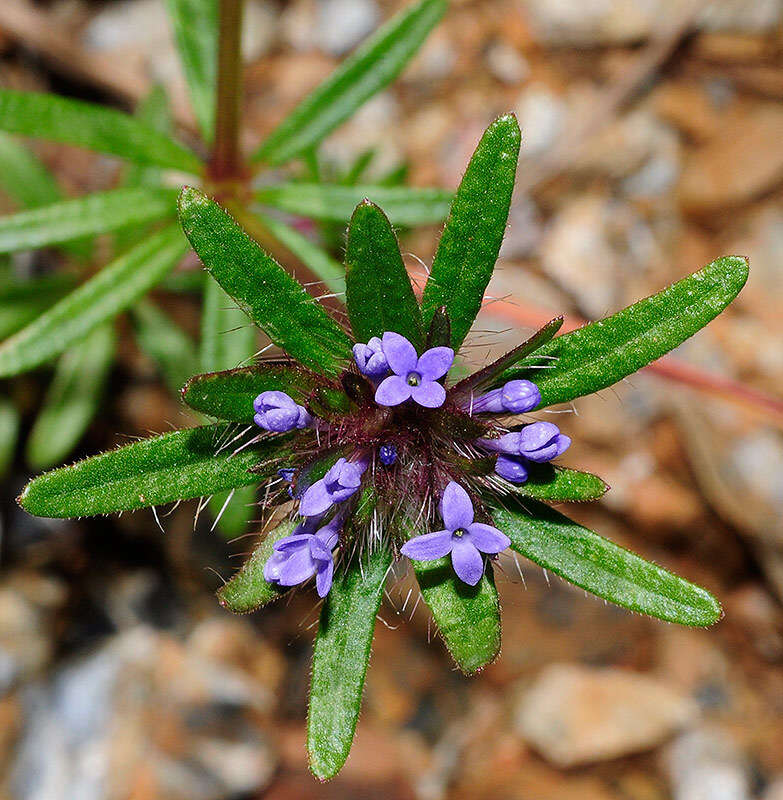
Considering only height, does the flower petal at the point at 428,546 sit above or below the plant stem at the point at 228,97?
below

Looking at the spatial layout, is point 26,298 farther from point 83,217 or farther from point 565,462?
point 565,462

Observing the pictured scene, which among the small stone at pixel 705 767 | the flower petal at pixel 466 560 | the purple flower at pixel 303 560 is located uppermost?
the flower petal at pixel 466 560

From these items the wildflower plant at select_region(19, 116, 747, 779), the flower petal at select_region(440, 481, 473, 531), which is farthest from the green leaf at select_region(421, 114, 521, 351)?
the flower petal at select_region(440, 481, 473, 531)

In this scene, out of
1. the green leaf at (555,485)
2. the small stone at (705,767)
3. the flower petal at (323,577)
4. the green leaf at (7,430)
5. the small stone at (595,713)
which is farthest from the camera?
the small stone at (595,713)

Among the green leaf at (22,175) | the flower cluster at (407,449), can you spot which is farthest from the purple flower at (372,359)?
the green leaf at (22,175)

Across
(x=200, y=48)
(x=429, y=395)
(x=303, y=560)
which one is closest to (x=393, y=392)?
(x=429, y=395)

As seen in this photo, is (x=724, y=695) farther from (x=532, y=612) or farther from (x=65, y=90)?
(x=65, y=90)

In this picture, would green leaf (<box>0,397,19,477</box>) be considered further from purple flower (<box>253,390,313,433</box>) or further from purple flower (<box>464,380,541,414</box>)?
purple flower (<box>464,380,541,414</box>)

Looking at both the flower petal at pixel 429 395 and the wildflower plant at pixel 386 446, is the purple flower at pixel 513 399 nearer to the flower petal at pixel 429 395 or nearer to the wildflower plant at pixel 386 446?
the wildflower plant at pixel 386 446
